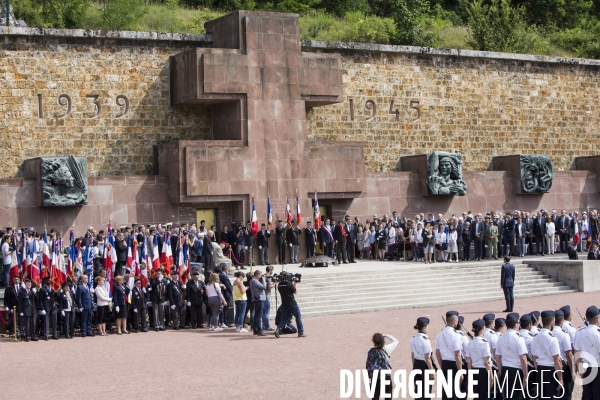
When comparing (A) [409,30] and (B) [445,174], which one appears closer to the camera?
(B) [445,174]

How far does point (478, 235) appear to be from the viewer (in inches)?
1145

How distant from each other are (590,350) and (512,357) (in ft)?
3.07

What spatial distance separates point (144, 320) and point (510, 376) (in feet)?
36.4

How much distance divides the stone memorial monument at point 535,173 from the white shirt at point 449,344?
23.2m

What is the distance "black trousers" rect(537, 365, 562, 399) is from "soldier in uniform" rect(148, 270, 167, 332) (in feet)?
36.8

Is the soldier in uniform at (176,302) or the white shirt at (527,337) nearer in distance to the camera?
the white shirt at (527,337)

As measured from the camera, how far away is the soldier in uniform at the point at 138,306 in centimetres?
2097

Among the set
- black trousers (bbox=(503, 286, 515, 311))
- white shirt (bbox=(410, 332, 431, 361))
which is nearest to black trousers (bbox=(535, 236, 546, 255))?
black trousers (bbox=(503, 286, 515, 311))

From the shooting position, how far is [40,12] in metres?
34.0

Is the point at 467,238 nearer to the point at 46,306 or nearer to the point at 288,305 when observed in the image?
the point at 288,305

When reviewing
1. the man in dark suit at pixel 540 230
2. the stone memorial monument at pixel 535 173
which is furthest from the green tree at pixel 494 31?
the man in dark suit at pixel 540 230

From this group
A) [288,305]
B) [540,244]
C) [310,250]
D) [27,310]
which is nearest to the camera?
[288,305]

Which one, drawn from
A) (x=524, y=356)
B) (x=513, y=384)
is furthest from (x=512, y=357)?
(x=513, y=384)

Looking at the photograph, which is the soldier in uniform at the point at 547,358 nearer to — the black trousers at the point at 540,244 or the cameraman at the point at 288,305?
the cameraman at the point at 288,305
